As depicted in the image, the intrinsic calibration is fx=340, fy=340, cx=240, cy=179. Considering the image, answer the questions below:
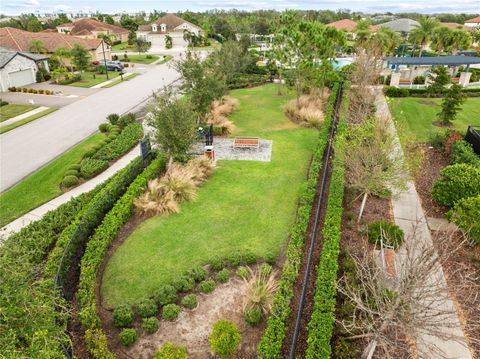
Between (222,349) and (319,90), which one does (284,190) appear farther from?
(319,90)

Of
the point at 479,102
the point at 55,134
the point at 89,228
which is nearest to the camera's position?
the point at 89,228

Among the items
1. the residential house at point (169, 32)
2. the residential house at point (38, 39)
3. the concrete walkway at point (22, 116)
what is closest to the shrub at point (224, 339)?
the concrete walkway at point (22, 116)

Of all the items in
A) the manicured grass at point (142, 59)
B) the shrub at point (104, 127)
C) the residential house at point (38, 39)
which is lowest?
the manicured grass at point (142, 59)

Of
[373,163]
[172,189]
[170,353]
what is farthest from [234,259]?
[373,163]

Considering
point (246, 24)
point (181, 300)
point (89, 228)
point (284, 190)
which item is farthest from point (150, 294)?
point (246, 24)

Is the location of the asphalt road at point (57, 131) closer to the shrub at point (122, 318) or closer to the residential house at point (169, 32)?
the shrub at point (122, 318)

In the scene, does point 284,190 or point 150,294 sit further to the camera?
point 284,190
